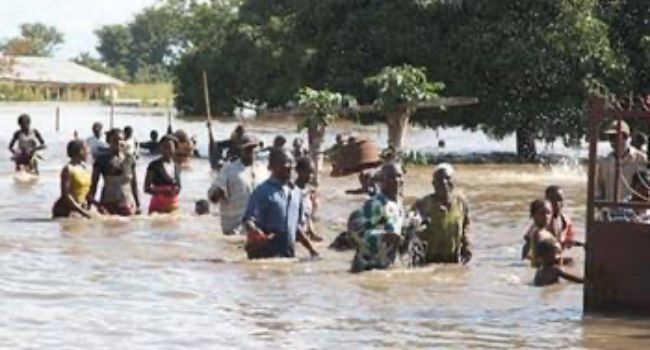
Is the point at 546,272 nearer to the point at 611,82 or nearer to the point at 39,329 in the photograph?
the point at 39,329

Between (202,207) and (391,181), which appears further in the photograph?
(202,207)

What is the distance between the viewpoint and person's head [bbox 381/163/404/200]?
12109 millimetres

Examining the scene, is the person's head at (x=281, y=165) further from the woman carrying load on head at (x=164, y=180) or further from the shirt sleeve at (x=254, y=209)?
the woman carrying load on head at (x=164, y=180)

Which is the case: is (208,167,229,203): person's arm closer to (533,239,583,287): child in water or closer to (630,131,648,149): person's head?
(533,239,583,287): child in water

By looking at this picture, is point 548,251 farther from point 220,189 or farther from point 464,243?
point 220,189

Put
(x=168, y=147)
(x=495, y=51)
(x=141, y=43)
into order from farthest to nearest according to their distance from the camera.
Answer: (x=141, y=43) → (x=495, y=51) → (x=168, y=147)

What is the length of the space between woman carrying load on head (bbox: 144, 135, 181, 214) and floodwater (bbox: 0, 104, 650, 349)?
0.67 feet

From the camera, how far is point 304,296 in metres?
12.1

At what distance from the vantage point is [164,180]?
17.2 m

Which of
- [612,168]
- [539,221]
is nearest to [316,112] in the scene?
[612,168]

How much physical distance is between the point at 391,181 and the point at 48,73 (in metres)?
102

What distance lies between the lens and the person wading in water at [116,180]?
17031 mm

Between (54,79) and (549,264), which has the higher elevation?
(54,79)

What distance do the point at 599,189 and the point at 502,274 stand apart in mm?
1248
